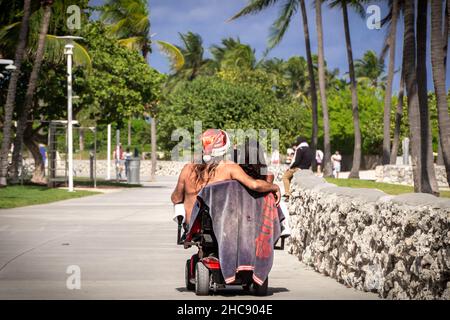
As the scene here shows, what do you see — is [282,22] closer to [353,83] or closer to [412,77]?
[353,83]

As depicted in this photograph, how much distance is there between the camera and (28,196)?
31.3 m

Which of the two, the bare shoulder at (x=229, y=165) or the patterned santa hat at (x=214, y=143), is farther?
the patterned santa hat at (x=214, y=143)

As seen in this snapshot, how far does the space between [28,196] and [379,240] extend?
Result: 2330cm

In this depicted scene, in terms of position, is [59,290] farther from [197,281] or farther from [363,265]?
[363,265]

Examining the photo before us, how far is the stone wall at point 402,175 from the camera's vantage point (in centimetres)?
4422

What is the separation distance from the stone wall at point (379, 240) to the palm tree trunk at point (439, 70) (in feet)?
36.6

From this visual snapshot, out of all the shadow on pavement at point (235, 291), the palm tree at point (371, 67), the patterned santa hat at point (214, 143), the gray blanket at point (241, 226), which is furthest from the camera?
the palm tree at point (371, 67)

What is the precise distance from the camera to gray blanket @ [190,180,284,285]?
29.7ft

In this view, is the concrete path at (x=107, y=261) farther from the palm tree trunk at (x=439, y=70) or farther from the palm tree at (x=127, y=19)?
the palm tree at (x=127, y=19)

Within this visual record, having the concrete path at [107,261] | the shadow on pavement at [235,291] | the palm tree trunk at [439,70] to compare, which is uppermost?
the palm tree trunk at [439,70]

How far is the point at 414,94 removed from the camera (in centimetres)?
2652

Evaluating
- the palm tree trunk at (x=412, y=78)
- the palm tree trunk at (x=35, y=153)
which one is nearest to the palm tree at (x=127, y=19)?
the palm tree trunk at (x=35, y=153)
